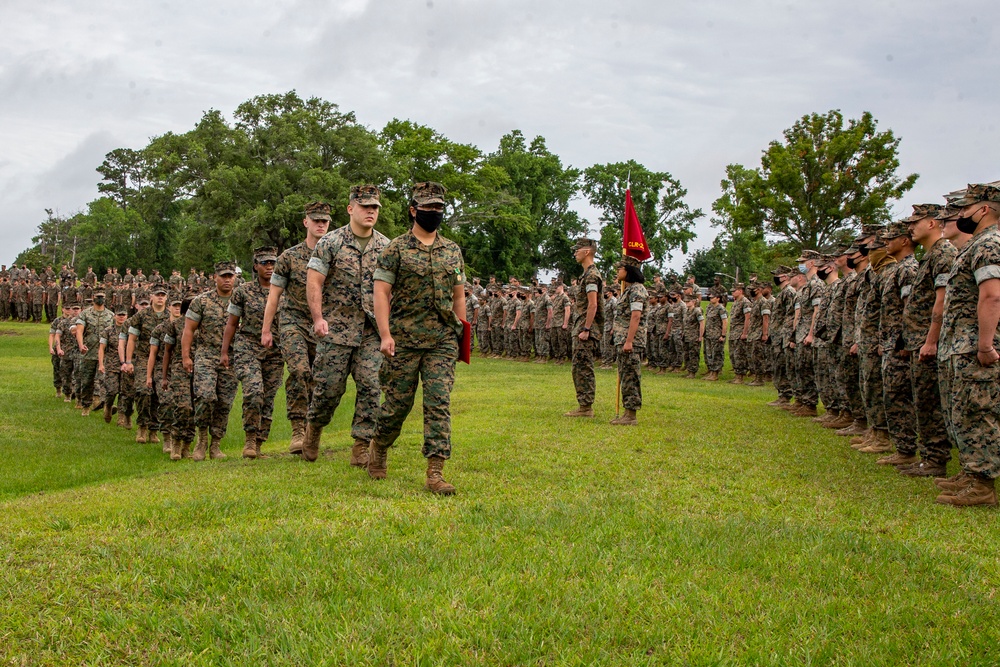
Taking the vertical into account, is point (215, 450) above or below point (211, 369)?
below

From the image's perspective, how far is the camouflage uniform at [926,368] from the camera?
7.34 metres

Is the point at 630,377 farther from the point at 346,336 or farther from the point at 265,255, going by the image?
the point at 265,255

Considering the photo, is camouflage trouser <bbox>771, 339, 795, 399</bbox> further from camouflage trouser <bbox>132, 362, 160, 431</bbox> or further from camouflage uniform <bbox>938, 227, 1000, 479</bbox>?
camouflage trouser <bbox>132, 362, 160, 431</bbox>

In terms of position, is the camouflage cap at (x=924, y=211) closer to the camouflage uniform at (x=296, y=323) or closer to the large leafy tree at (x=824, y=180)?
the camouflage uniform at (x=296, y=323)

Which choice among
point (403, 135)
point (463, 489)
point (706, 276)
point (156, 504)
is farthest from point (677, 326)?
point (706, 276)

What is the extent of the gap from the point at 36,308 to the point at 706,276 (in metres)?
51.0

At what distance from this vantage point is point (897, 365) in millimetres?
8109

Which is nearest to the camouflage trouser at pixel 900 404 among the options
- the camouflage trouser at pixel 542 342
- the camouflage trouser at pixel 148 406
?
the camouflage trouser at pixel 148 406

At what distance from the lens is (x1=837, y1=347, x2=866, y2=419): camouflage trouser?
10555mm

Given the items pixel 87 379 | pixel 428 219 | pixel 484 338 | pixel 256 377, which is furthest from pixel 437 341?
pixel 484 338

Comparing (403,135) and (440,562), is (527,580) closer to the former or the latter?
(440,562)

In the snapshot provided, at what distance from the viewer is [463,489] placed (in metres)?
6.34

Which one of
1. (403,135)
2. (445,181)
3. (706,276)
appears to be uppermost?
(403,135)

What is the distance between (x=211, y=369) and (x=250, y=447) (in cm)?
132
